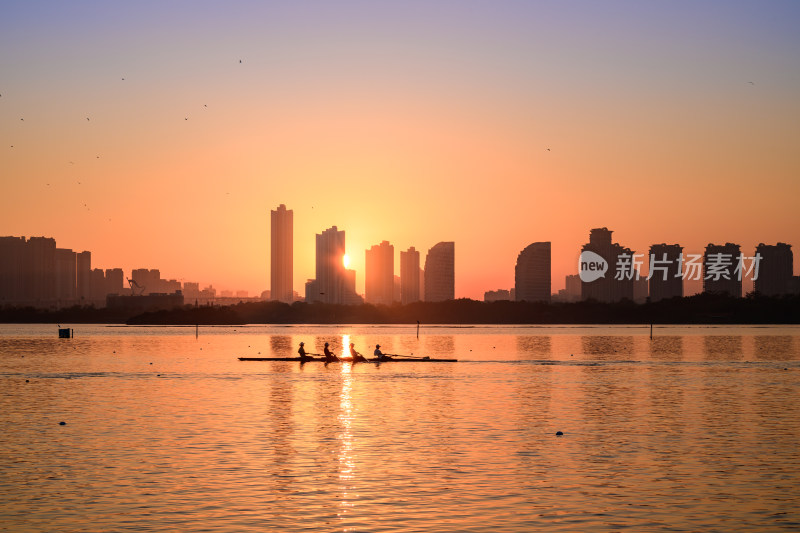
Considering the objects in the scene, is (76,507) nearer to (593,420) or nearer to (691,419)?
(593,420)

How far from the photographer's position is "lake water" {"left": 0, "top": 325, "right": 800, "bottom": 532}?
24250mm

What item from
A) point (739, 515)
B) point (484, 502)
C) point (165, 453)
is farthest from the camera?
point (165, 453)

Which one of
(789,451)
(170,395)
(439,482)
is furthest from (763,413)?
(170,395)

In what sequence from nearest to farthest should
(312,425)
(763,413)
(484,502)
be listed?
(484,502) < (312,425) < (763,413)

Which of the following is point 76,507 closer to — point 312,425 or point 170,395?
point 312,425

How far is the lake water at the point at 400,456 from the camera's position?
955 inches

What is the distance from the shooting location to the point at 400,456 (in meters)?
33.9

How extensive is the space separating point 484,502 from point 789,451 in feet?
50.7

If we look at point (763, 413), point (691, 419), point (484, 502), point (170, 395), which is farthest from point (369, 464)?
point (170, 395)

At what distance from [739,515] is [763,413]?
2687cm

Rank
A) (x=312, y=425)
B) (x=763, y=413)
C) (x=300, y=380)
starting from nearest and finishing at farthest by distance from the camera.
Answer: (x=312, y=425) → (x=763, y=413) → (x=300, y=380)

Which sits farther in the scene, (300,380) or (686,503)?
(300,380)

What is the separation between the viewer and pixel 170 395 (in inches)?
2365

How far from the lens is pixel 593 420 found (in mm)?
45625
